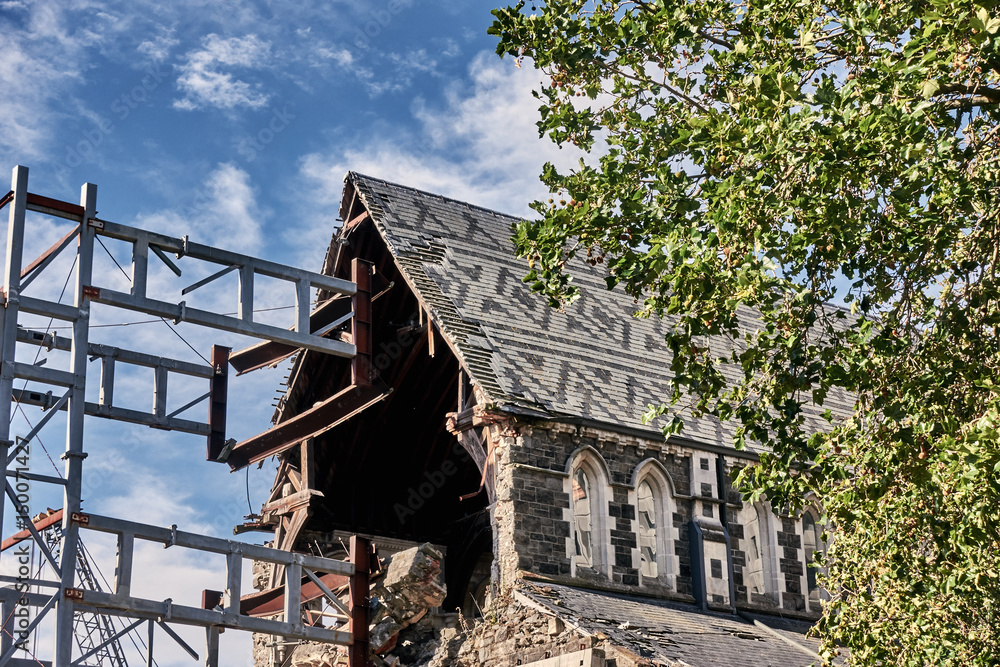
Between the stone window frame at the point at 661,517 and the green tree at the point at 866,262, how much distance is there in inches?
306

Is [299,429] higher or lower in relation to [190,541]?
higher

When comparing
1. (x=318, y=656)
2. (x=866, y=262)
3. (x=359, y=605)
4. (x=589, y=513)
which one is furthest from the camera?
(x=318, y=656)

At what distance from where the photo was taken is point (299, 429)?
22.9 metres

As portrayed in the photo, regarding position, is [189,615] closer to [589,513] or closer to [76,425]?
[76,425]

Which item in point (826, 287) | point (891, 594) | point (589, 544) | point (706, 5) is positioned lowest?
point (891, 594)

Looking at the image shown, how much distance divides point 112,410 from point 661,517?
912 cm

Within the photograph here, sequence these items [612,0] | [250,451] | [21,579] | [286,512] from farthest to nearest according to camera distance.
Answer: [286,512]
[250,451]
[21,579]
[612,0]

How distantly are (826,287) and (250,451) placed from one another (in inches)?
515

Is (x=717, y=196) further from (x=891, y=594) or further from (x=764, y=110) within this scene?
(x=891, y=594)

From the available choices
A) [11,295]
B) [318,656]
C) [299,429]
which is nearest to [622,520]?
[299,429]

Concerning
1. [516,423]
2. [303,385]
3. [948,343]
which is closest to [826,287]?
[948,343]

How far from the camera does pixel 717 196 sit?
11.6 m

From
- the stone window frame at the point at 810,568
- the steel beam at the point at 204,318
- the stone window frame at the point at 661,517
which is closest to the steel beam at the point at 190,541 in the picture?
the steel beam at the point at 204,318

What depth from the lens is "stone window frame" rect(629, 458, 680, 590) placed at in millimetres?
20781
